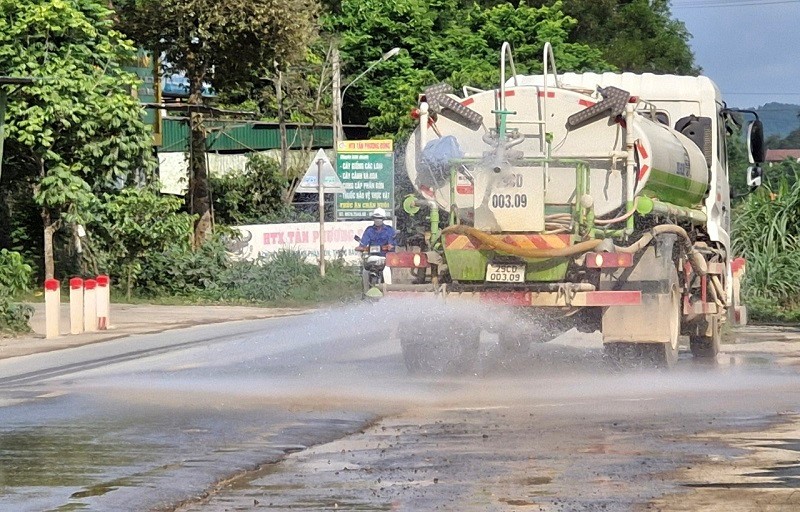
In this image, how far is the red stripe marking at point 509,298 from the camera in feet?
46.8

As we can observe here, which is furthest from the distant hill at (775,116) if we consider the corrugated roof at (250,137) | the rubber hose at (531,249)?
the corrugated roof at (250,137)

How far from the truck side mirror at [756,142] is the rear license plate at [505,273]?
5.73 meters

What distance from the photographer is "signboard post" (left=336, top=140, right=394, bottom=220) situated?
36.2 m

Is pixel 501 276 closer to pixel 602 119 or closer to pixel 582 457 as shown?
pixel 602 119

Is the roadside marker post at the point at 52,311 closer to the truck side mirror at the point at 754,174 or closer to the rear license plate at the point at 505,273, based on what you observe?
the rear license plate at the point at 505,273

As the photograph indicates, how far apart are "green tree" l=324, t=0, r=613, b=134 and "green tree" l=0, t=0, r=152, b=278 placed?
25971 millimetres

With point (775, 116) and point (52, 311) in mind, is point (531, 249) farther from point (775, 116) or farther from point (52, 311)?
point (775, 116)

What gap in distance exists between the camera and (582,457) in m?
9.34

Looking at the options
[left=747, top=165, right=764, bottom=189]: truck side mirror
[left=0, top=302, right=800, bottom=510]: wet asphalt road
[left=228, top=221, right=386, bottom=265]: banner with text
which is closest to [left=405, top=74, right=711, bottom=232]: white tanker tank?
[left=0, top=302, right=800, bottom=510]: wet asphalt road

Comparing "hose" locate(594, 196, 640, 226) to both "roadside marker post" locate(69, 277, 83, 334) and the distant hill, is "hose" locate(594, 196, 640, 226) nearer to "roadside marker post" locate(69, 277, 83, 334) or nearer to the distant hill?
the distant hill

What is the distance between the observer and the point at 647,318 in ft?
47.8

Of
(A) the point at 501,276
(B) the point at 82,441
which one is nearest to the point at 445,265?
(A) the point at 501,276

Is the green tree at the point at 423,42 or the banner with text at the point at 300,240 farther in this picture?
the green tree at the point at 423,42

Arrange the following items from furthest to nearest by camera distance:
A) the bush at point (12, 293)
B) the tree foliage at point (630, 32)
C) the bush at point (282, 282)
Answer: the tree foliage at point (630, 32) < the bush at point (282, 282) < the bush at point (12, 293)
